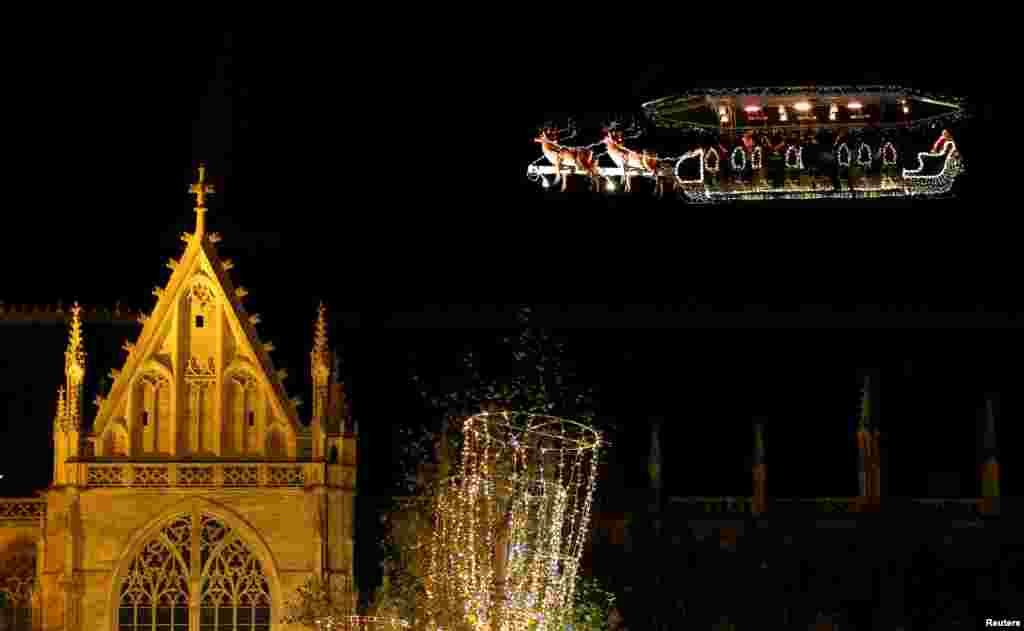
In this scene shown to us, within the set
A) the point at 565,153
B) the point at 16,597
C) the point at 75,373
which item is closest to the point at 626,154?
the point at 565,153

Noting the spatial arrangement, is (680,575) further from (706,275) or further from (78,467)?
(78,467)

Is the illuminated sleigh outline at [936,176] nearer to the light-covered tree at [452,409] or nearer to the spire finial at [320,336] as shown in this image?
the light-covered tree at [452,409]

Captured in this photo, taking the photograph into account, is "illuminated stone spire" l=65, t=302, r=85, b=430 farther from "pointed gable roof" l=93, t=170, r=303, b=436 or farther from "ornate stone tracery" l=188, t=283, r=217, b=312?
"ornate stone tracery" l=188, t=283, r=217, b=312

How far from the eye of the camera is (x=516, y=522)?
140ft

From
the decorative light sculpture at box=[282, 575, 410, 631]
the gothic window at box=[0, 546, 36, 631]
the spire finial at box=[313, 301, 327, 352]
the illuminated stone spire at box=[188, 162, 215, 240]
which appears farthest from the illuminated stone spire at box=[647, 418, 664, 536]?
the gothic window at box=[0, 546, 36, 631]

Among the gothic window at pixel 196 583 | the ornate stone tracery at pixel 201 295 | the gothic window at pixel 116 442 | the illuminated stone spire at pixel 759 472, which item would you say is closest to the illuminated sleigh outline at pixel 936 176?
the illuminated stone spire at pixel 759 472

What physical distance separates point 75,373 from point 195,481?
2.76 metres

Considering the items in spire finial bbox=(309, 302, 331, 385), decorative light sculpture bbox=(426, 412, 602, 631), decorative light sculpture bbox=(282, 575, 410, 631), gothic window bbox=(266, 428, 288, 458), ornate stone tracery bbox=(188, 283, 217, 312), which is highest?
ornate stone tracery bbox=(188, 283, 217, 312)

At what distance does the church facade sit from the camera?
156ft

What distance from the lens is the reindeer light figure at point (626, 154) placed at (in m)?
50.6

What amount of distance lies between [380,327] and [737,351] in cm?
682

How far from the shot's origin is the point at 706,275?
53.2 metres

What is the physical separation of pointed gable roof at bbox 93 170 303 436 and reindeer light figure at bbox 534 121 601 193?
6843 mm

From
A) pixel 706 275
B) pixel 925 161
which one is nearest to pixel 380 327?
pixel 706 275
